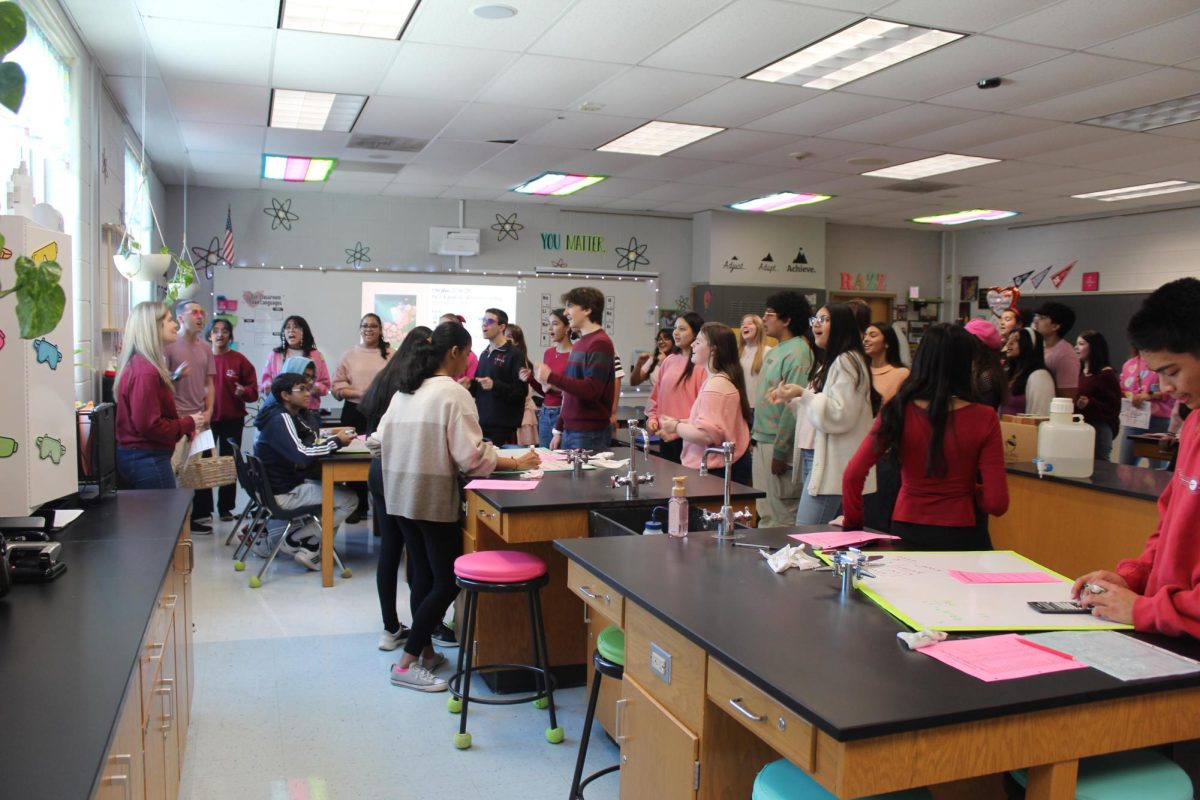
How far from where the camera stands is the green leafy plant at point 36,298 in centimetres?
145

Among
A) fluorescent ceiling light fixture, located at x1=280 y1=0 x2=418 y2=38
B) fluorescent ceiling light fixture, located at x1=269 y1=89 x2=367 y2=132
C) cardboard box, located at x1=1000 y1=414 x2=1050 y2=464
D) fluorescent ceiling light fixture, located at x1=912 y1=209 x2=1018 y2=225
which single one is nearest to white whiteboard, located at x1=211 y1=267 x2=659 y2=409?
fluorescent ceiling light fixture, located at x1=269 y1=89 x2=367 y2=132

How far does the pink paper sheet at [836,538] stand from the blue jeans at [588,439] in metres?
2.57

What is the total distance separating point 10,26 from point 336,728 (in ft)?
8.55

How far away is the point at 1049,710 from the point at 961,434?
1.39 meters

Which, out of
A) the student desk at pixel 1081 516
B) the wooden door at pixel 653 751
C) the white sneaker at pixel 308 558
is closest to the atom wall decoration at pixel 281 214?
the white sneaker at pixel 308 558

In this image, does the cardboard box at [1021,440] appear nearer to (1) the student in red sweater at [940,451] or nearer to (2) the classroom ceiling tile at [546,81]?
(1) the student in red sweater at [940,451]

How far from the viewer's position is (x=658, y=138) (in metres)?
6.59

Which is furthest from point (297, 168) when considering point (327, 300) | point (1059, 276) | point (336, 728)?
point (1059, 276)

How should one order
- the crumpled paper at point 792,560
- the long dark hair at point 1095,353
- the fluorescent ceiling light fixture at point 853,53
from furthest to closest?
the long dark hair at point 1095,353 → the fluorescent ceiling light fixture at point 853,53 → the crumpled paper at point 792,560

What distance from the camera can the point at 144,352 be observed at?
13.9 feet

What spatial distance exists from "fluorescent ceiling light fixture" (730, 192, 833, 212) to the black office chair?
5.51m

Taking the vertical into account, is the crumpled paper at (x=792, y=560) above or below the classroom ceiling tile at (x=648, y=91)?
below

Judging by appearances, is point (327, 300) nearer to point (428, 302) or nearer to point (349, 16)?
point (428, 302)

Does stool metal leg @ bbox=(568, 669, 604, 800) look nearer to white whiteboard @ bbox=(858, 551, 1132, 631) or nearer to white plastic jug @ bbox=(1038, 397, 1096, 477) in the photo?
white whiteboard @ bbox=(858, 551, 1132, 631)
